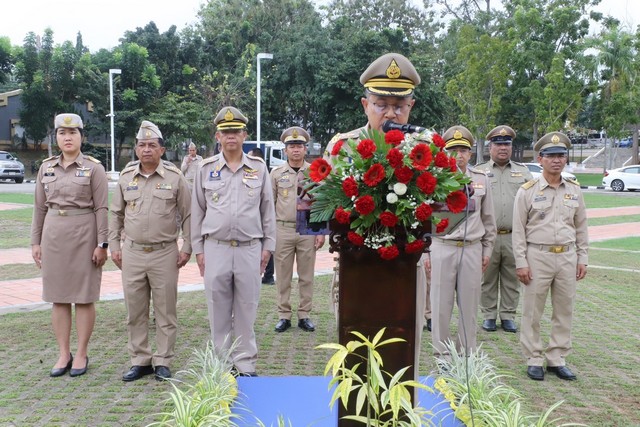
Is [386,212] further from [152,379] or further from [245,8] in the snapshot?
[245,8]

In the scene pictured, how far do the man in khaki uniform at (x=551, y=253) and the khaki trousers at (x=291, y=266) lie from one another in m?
2.29

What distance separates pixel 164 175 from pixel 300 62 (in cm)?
3087

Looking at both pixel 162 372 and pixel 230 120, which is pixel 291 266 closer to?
pixel 162 372

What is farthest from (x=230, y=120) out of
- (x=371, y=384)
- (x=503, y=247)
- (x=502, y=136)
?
(x=503, y=247)

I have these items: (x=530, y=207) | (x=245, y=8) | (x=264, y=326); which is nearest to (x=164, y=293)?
(x=264, y=326)

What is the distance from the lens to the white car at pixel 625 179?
95.7 ft

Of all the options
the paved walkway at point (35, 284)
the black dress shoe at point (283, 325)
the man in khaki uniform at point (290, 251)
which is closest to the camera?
the black dress shoe at point (283, 325)

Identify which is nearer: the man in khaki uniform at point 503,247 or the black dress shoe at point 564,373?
the black dress shoe at point 564,373

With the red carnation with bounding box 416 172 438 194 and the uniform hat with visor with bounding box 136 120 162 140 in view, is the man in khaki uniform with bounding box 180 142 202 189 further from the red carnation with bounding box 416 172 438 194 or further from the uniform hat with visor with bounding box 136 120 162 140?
the red carnation with bounding box 416 172 438 194

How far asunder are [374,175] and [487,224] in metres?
2.85

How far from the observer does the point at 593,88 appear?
30.3 m

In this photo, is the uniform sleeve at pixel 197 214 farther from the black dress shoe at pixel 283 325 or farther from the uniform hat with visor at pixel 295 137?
the uniform hat with visor at pixel 295 137

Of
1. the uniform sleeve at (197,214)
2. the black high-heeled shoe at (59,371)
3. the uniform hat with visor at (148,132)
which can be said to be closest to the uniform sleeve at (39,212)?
the uniform hat with visor at (148,132)

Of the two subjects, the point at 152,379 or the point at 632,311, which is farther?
the point at 632,311
